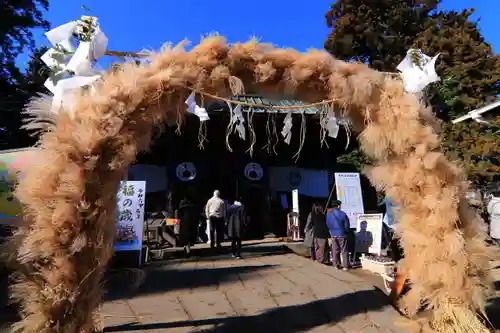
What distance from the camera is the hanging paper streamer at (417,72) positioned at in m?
3.96

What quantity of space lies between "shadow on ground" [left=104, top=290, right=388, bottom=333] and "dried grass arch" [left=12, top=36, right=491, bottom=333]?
1099mm

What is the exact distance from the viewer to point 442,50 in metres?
13.6

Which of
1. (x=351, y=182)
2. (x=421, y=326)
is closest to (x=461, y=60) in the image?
(x=351, y=182)

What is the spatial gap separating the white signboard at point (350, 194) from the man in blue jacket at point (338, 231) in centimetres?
157

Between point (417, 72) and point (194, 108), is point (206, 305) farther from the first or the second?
point (417, 72)

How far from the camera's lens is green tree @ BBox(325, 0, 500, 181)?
39.1ft

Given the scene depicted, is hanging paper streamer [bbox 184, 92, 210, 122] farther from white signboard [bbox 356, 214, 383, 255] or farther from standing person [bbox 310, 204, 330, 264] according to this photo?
white signboard [bbox 356, 214, 383, 255]

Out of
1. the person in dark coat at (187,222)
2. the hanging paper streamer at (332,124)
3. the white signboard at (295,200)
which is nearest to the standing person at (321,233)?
the person in dark coat at (187,222)

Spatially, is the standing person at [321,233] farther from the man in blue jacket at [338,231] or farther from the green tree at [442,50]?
the green tree at [442,50]

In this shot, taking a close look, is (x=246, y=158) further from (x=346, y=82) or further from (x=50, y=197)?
(x=50, y=197)

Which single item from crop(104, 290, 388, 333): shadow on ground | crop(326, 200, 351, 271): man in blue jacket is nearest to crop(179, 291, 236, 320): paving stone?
crop(104, 290, 388, 333): shadow on ground

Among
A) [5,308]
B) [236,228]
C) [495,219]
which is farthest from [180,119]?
[495,219]

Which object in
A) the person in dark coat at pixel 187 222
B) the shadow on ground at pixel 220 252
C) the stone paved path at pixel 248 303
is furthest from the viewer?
the person in dark coat at pixel 187 222

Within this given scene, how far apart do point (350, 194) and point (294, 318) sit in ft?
21.6
